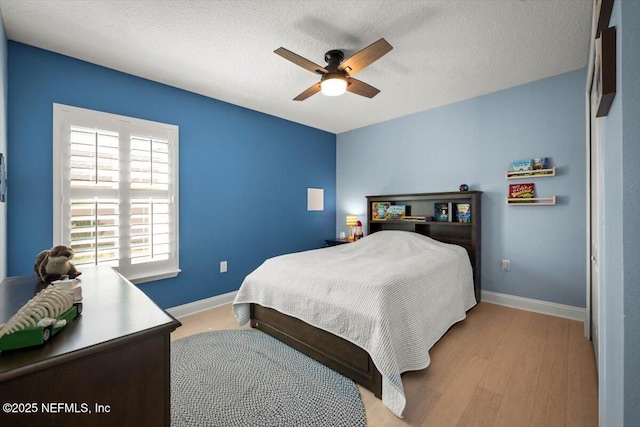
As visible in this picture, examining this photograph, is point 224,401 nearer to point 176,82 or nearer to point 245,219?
point 245,219

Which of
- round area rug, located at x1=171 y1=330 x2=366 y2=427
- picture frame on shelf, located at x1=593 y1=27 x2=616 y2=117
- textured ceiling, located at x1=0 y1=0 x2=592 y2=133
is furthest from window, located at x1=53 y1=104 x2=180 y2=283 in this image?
picture frame on shelf, located at x1=593 y1=27 x2=616 y2=117

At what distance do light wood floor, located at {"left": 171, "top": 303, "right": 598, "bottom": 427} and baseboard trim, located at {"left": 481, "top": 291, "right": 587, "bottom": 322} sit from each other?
0.12 metres

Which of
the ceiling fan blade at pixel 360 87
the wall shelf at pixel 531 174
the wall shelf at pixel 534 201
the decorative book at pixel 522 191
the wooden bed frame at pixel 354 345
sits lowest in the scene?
the wooden bed frame at pixel 354 345

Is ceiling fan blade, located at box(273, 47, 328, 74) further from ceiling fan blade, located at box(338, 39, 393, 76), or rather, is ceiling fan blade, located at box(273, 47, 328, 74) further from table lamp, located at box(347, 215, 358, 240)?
table lamp, located at box(347, 215, 358, 240)

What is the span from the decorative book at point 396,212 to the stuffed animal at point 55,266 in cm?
345

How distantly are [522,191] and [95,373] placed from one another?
3.72 meters

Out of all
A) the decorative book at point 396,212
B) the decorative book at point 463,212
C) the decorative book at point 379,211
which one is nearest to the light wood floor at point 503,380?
the decorative book at point 463,212

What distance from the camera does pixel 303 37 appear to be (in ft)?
7.09

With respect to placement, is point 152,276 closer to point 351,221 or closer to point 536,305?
point 351,221

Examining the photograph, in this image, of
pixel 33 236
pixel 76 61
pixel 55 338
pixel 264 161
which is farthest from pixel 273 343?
pixel 76 61

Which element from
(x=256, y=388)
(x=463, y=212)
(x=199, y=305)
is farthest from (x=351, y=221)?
(x=256, y=388)

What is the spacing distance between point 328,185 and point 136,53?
10.4ft

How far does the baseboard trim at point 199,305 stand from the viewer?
3.02 metres

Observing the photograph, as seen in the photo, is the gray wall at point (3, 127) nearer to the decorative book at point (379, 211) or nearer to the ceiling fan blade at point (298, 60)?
the ceiling fan blade at point (298, 60)
